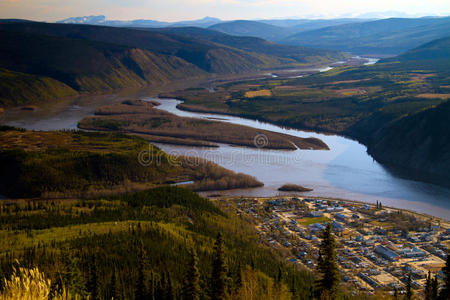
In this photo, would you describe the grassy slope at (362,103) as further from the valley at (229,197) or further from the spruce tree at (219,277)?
the spruce tree at (219,277)

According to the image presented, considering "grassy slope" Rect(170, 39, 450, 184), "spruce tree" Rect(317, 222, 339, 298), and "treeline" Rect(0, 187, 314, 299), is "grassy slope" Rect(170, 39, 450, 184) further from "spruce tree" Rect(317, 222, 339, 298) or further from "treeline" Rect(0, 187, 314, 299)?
"spruce tree" Rect(317, 222, 339, 298)

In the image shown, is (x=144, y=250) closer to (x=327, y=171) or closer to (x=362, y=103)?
(x=327, y=171)

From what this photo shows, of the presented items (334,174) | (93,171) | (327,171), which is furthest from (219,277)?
(327,171)

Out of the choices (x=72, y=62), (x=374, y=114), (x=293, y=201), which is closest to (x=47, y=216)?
(x=293, y=201)

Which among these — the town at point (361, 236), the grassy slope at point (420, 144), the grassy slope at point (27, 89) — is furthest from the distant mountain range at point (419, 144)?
the grassy slope at point (27, 89)

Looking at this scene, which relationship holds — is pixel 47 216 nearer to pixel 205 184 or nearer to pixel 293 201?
pixel 205 184
